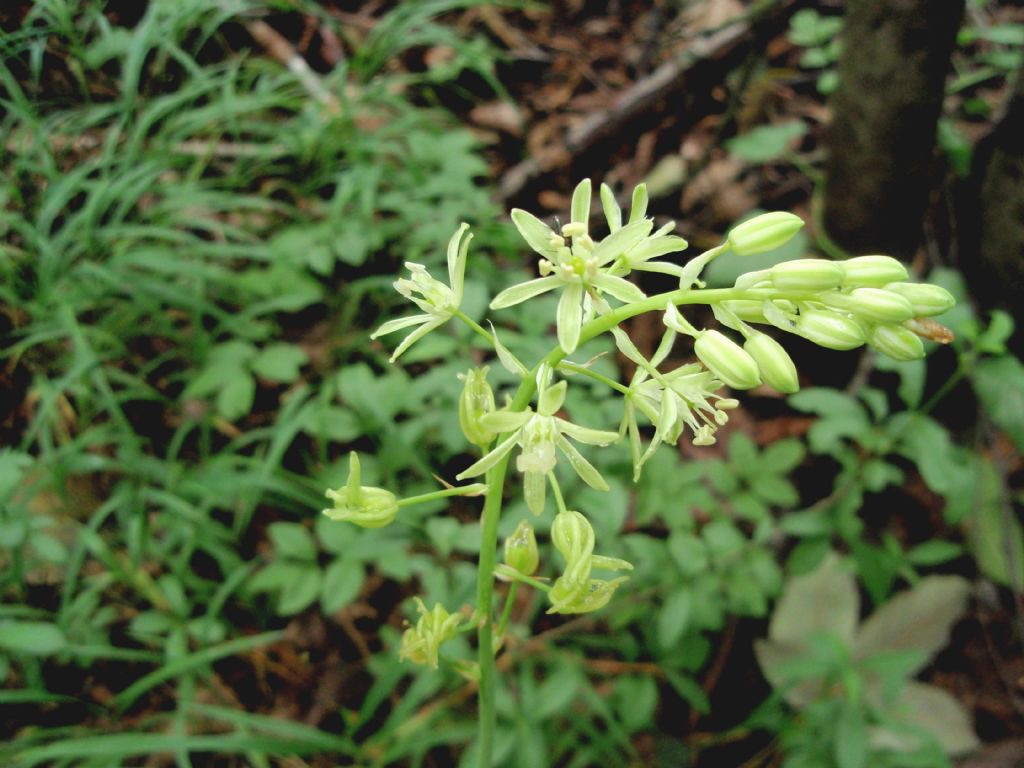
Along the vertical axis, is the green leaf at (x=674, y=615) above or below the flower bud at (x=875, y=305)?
below

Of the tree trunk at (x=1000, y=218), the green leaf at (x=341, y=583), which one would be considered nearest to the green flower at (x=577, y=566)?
the green leaf at (x=341, y=583)

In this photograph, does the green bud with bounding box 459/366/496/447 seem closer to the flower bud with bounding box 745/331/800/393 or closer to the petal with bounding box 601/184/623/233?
the petal with bounding box 601/184/623/233

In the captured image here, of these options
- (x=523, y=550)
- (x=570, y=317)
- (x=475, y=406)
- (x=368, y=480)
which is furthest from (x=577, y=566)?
(x=368, y=480)

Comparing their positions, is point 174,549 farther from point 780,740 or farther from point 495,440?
point 780,740

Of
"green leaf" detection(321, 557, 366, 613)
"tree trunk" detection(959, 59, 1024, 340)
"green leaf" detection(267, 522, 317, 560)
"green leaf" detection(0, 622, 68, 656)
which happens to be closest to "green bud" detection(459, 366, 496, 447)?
"green leaf" detection(321, 557, 366, 613)

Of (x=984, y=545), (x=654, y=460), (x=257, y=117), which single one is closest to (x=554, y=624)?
(x=654, y=460)

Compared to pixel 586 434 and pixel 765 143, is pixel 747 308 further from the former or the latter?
pixel 765 143

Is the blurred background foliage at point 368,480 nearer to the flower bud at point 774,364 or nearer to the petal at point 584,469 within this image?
the petal at point 584,469
